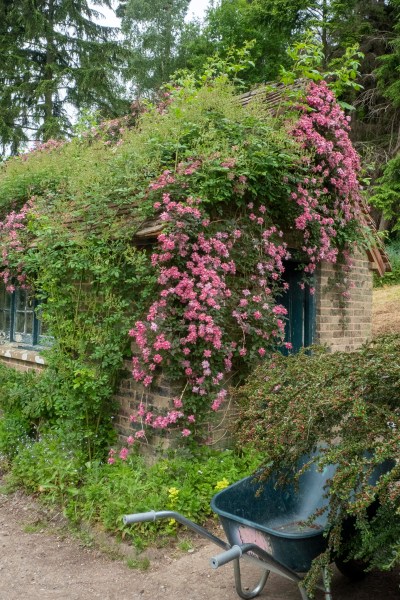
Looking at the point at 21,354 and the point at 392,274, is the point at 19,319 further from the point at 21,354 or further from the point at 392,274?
the point at 392,274

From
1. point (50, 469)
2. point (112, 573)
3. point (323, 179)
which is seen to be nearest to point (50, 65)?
point (323, 179)

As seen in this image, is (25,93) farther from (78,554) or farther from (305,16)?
(78,554)

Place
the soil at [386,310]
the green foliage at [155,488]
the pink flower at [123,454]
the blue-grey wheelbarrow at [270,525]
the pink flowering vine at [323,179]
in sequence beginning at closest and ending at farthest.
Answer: the blue-grey wheelbarrow at [270,525] < the green foliage at [155,488] < the pink flower at [123,454] < the pink flowering vine at [323,179] < the soil at [386,310]

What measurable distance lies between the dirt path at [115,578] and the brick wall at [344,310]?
348 cm

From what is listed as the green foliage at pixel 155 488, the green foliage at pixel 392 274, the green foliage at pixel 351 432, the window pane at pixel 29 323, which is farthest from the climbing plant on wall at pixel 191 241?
the green foliage at pixel 392 274

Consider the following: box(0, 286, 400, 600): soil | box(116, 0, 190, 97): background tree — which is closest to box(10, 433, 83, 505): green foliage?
box(0, 286, 400, 600): soil

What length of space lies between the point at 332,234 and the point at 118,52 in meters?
16.5

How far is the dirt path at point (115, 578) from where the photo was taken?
161 inches

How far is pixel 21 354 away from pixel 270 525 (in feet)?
16.1

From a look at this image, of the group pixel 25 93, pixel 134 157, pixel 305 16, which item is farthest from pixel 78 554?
pixel 305 16

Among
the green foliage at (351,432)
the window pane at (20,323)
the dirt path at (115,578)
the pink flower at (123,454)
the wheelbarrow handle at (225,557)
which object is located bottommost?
the dirt path at (115,578)

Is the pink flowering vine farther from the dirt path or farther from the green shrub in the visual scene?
the dirt path

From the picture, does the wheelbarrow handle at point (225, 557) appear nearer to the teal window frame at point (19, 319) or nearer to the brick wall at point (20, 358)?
the brick wall at point (20, 358)

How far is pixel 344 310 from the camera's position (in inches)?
308
